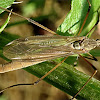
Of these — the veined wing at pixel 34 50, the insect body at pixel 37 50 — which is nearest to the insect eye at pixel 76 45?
the insect body at pixel 37 50

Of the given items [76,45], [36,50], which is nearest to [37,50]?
[36,50]

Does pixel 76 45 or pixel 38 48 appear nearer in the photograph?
pixel 38 48

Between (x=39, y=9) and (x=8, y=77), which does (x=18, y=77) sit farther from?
(x=39, y=9)

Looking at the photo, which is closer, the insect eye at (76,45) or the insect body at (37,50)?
the insect body at (37,50)

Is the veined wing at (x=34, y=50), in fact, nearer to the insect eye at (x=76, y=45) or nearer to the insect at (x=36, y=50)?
the insect at (x=36, y=50)

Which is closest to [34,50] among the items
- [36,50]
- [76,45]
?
[36,50]

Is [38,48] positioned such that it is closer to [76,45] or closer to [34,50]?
[34,50]

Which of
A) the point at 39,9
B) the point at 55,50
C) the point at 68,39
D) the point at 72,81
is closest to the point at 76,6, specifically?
the point at 68,39

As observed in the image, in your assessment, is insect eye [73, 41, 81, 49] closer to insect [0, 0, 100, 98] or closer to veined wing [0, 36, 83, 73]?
insect [0, 0, 100, 98]
